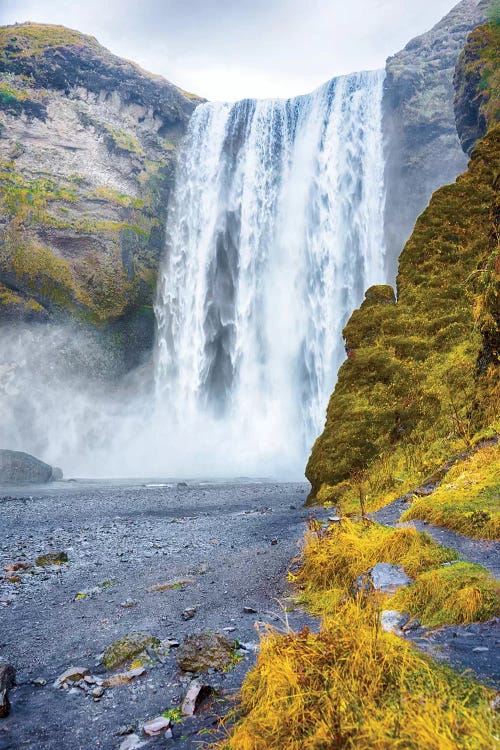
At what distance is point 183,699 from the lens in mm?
3846

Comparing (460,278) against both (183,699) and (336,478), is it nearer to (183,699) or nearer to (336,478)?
(336,478)

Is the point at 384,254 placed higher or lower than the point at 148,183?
lower

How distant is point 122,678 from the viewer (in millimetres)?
4379

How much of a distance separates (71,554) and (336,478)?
6.49 m

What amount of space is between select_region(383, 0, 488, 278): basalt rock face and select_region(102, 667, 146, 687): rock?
38.0m

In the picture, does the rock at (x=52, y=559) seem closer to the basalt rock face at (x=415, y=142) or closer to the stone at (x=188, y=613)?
the stone at (x=188, y=613)

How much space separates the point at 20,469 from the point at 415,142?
130 ft

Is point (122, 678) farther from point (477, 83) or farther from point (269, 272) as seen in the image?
point (269, 272)

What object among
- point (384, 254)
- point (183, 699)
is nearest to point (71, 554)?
point (183, 699)

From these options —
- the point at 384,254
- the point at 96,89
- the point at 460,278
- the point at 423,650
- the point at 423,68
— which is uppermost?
the point at 96,89

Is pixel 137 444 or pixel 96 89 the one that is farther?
pixel 96 89

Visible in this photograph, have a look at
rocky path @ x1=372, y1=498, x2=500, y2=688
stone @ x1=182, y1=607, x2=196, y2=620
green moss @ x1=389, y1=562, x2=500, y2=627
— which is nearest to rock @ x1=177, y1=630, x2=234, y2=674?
stone @ x1=182, y1=607, x2=196, y2=620

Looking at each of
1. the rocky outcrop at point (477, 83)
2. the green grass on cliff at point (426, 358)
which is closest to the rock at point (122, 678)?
the green grass on cliff at point (426, 358)

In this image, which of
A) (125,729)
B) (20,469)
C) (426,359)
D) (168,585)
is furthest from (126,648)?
(20,469)
